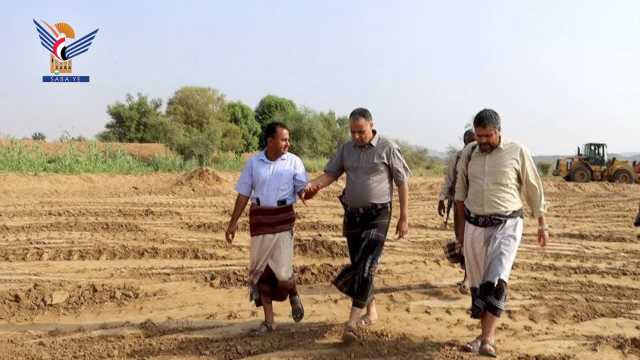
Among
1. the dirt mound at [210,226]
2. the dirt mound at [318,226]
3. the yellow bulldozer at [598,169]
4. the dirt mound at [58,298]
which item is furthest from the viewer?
the yellow bulldozer at [598,169]

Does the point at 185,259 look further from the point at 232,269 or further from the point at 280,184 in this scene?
the point at 280,184

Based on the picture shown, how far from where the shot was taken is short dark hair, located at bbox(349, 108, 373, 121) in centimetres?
465

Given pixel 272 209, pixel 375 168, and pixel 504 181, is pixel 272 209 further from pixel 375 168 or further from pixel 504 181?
pixel 504 181

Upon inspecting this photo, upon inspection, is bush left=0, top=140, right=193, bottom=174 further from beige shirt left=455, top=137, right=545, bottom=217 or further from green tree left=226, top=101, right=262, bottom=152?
green tree left=226, top=101, right=262, bottom=152

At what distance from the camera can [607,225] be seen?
12641 mm

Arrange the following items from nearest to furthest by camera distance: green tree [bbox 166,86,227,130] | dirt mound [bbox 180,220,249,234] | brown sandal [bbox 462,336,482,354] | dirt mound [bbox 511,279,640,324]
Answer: brown sandal [bbox 462,336,482,354]
dirt mound [bbox 511,279,640,324]
dirt mound [bbox 180,220,249,234]
green tree [bbox 166,86,227,130]

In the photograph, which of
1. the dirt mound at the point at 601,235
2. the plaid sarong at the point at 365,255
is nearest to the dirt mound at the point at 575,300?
the plaid sarong at the point at 365,255

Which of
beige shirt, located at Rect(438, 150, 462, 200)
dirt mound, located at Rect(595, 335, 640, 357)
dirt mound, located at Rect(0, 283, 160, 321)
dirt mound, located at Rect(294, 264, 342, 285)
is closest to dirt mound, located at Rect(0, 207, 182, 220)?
dirt mound, located at Rect(0, 283, 160, 321)

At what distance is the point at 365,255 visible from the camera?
15.5ft

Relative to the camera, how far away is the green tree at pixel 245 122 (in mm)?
47281

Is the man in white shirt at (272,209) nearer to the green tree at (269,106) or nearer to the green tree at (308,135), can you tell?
the green tree at (308,135)

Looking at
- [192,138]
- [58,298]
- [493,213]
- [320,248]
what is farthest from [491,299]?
[192,138]

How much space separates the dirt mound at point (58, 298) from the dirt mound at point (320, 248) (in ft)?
8.99

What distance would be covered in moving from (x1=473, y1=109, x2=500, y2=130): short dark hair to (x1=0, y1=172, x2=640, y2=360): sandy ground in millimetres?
1628
